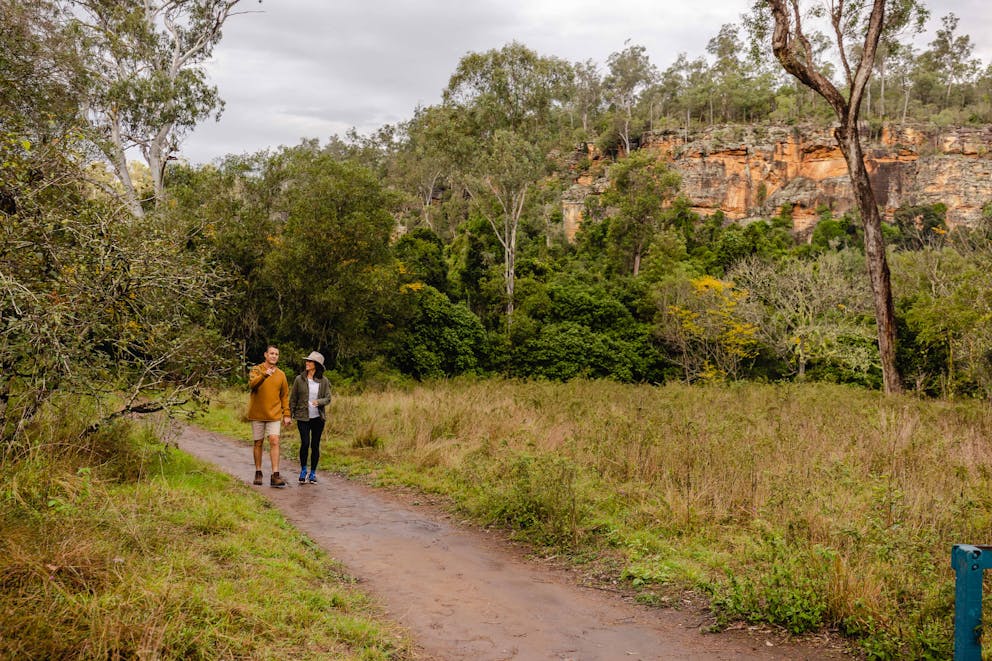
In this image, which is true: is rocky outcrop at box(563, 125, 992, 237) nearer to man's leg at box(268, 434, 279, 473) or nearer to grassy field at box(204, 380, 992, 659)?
grassy field at box(204, 380, 992, 659)

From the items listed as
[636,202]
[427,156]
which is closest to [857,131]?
[636,202]

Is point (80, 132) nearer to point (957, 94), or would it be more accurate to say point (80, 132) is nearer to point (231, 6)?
point (231, 6)

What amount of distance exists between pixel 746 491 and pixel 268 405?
5.92 meters

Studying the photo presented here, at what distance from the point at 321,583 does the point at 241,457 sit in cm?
644

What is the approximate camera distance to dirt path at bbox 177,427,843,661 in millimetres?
4078

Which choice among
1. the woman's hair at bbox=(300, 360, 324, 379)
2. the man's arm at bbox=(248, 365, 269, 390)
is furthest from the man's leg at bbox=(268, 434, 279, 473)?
the woman's hair at bbox=(300, 360, 324, 379)

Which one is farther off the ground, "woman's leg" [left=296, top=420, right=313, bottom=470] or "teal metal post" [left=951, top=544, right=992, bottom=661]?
"teal metal post" [left=951, top=544, right=992, bottom=661]

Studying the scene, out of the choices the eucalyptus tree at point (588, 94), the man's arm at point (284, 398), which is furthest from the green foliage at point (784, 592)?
the eucalyptus tree at point (588, 94)

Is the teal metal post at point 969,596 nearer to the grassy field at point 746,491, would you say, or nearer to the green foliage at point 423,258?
the grassy field at point 746,491

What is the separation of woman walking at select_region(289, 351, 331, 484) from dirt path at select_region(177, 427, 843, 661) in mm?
1402

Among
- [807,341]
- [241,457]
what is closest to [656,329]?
[807,341]

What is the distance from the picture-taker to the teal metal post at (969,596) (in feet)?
8.32

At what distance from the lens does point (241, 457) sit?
10555 millimetres

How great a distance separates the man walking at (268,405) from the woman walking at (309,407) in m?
0.40
